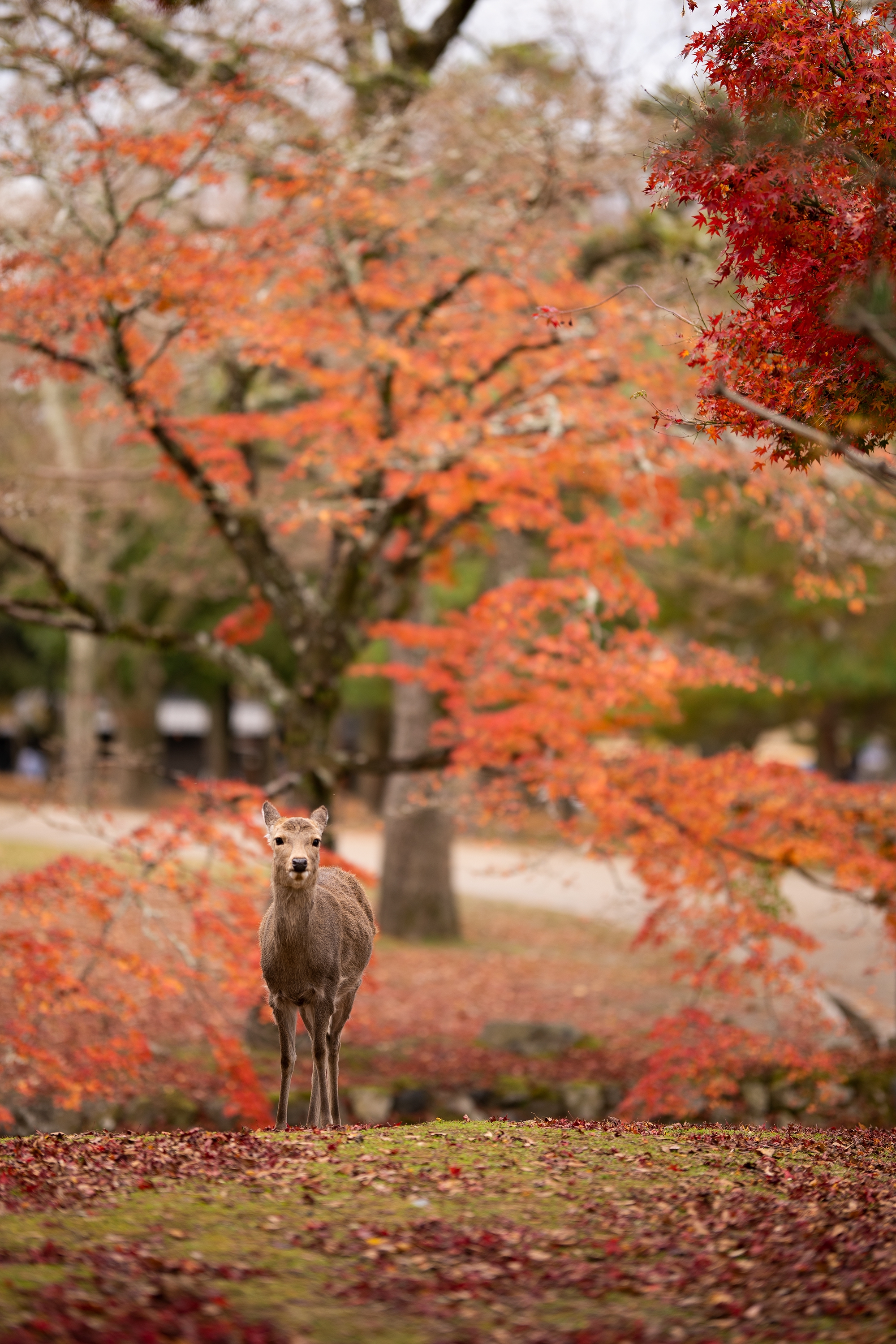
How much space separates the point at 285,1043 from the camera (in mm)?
4047

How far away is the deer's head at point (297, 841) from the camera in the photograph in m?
3.66

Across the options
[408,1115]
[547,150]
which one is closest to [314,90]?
[547,150]

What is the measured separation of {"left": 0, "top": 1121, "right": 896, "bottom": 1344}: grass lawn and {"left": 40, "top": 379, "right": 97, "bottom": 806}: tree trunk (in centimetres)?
2119

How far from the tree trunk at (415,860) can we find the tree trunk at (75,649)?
9.06 meters

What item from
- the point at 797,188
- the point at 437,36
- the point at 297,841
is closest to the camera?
the point at 297,841

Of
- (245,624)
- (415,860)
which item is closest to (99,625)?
(245,624)

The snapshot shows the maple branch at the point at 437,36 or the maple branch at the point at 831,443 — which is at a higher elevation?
the maple branch at the point at 437,36

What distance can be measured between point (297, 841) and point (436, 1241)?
1.37m

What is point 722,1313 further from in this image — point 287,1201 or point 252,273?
point 252,273

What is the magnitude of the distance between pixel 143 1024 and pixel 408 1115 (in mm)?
3407

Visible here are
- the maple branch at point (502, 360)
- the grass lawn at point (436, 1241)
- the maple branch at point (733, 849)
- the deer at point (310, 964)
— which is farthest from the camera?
the maple branch at point (502, 360)

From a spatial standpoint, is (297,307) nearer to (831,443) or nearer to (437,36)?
(437,36)

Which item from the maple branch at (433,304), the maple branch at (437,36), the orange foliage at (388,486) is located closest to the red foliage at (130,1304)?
the orange foliage at (388,486)

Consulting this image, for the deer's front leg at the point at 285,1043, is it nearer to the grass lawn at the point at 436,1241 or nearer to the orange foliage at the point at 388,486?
the grass lawn at the point at 436,1241
